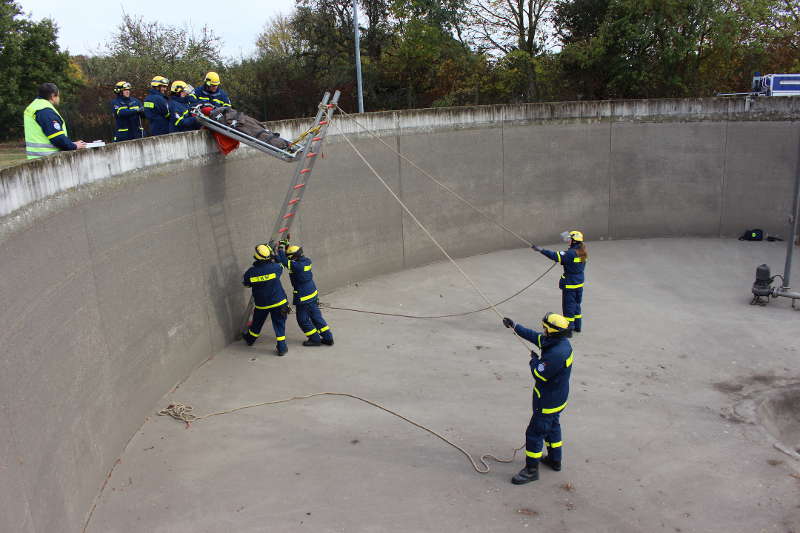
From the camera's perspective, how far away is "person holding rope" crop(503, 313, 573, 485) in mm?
6367

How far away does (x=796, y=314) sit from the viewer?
37.7 ft

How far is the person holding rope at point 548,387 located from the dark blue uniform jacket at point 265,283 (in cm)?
399

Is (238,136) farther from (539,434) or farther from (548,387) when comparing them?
(539,434)

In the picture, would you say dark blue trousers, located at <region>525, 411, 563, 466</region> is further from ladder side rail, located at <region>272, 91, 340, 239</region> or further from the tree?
the tree

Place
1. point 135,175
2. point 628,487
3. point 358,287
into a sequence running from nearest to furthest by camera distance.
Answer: point 628,487, point 135,175, point 358,287

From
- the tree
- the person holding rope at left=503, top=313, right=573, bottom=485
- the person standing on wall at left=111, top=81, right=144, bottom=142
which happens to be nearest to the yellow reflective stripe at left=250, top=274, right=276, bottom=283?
the person standing on wall at left=111, top=81, right=144, bottom=142

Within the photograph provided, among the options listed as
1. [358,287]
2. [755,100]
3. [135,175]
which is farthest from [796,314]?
[135,175]

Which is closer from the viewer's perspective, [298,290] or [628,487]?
[628,487]

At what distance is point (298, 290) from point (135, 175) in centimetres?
285

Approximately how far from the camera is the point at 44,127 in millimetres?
7051

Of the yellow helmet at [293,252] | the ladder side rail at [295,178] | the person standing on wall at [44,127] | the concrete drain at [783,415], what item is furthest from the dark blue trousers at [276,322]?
the concrete drain at [783,415]

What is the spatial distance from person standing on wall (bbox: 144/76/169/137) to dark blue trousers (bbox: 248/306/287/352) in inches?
120

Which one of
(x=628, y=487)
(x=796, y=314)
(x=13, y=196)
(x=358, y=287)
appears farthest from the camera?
(x=358, y=287)

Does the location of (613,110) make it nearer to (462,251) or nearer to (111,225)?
(462,251)
